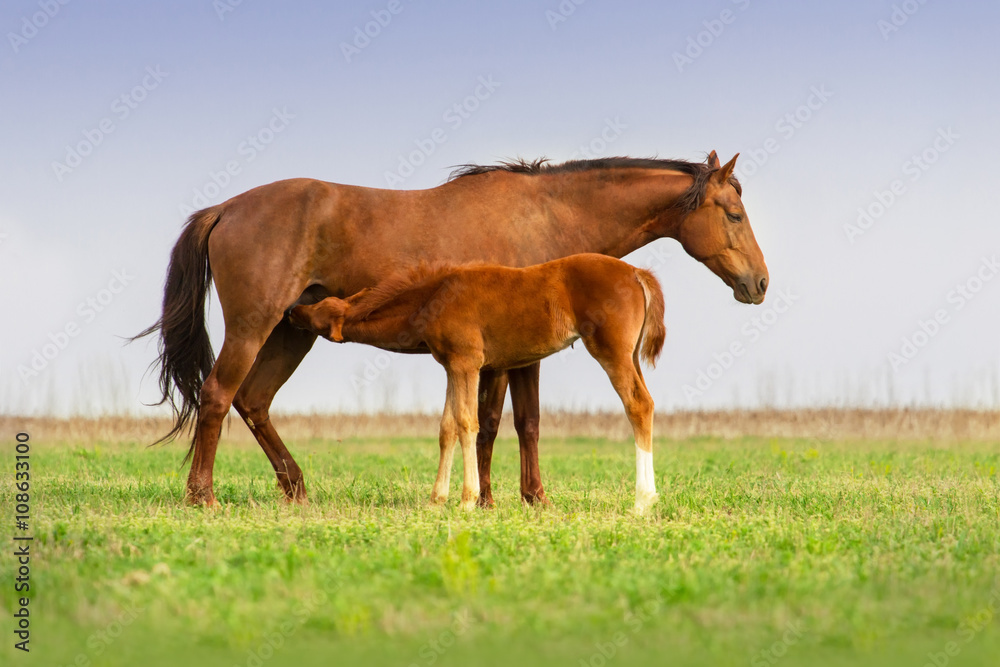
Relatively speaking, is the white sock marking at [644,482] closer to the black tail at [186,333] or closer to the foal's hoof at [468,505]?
the foal's hoof at [468,505]

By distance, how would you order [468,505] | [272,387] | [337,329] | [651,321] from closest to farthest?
[468,505] < [337,329] < [651,321] < [272,387]

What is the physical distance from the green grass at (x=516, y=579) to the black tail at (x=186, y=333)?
1.08m

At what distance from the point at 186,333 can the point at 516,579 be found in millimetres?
6058

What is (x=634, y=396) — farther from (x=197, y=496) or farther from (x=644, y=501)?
(x=197, y=496)

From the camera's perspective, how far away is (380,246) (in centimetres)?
938

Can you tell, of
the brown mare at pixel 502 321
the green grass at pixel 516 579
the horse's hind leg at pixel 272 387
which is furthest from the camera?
the horse's hind leg at pixel 272 387

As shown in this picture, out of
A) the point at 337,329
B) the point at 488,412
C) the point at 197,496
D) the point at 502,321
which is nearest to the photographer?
the point at 502,321

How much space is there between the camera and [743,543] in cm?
672

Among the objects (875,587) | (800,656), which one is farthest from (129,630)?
(875,587)

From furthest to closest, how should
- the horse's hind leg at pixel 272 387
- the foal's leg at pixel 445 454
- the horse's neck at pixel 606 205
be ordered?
the horse's hind leg at pixel 272 387, the horse's neck at pixel 606 205, the foal's leg at pixel 445 454

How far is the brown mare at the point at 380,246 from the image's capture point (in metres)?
9.38

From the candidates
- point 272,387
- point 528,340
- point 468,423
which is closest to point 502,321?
point 528,340

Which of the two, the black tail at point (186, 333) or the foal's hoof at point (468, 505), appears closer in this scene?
the foal's hoof at point (468, 505)

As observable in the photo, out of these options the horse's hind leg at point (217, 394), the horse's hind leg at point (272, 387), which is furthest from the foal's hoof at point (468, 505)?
the horse's hind leg at point (217, 394)
